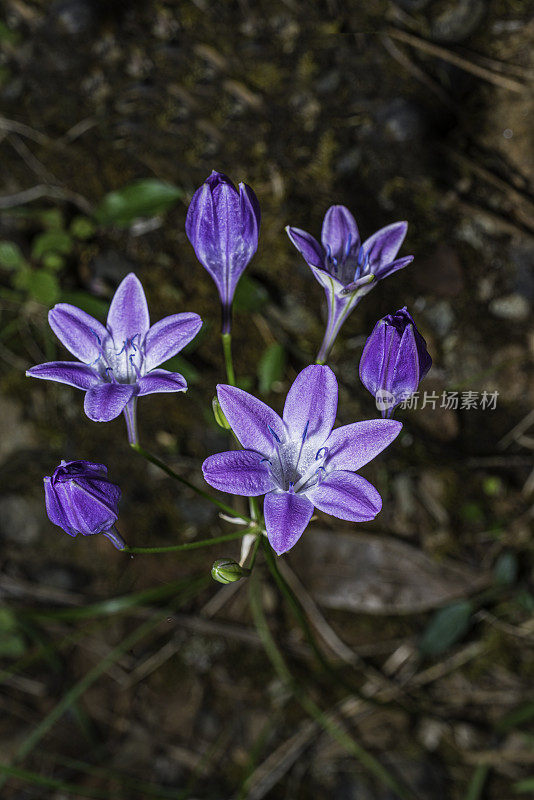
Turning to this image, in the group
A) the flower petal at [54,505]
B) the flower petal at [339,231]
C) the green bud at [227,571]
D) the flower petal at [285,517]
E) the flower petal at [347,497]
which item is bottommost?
the green bud at [227,571]

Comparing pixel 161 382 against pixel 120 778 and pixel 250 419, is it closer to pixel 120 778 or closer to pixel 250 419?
pixel 250 419

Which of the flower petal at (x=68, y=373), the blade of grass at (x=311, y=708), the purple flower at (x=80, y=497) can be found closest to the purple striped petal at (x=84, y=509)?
the purple flower at (x=80, y=497)

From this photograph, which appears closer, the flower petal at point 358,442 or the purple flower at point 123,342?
the flower petal at point 358,442

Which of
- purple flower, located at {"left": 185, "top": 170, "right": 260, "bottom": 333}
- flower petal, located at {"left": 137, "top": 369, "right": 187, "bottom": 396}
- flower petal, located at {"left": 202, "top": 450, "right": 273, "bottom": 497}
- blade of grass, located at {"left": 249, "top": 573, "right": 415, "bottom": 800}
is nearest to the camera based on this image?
flower petal, located at {"left": 202, "top": 450, "right": 273, "bottom": 497}

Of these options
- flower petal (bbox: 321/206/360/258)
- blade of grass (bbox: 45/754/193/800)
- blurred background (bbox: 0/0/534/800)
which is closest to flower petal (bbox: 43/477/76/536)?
flower petal (bbox: 321/206/360/258)

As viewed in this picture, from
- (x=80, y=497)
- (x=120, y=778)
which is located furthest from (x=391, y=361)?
(x=120, y=778)

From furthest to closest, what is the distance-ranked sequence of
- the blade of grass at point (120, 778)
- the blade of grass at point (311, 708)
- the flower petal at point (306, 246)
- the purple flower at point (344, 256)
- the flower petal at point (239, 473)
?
the blade of grass at point (120, 778)
the blade of grass at point (311, 708)
the purple flower at point (344, 256)
the flower petal at point (306, 246)
the flower petal at point (239, 473)

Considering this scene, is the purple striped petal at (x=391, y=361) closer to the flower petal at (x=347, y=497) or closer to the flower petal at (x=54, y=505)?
the flower petal at (x=347, y=497)

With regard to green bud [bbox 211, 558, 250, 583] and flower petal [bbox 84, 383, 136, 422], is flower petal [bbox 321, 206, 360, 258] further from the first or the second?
green bud [bbox 211, 558, 250, 583]
